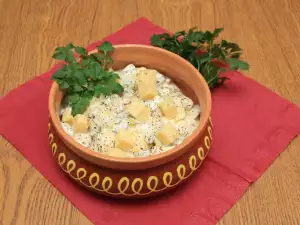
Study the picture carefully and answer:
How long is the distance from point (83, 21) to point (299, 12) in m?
0.65

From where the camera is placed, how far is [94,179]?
757 mm

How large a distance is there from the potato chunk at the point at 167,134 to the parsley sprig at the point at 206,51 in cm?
24

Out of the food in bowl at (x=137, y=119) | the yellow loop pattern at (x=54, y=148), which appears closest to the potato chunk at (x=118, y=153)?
the food in bowl at (x=137, y=119)

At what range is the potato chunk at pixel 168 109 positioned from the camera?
85cm

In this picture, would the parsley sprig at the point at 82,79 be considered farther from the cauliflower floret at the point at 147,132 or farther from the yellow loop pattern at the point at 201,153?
the yellow loop pattern at the point at 201,153

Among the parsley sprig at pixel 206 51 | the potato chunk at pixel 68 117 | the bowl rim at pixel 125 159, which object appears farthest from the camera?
the parsley sprig at pixel 206 51

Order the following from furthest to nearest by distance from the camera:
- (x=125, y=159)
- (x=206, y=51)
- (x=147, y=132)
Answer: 1. (x=206, y=51)
2. (x=147, y=132)
3. (x=125, y=159)

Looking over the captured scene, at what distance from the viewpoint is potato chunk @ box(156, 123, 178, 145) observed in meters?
0.79

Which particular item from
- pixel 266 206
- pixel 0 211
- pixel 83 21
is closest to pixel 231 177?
pixel 266 206

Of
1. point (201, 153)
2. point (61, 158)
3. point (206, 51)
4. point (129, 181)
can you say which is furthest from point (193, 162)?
point (206, 51)

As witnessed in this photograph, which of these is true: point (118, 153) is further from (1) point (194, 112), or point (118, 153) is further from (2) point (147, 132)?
(1) point (194, 112)

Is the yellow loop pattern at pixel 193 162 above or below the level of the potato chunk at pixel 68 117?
above

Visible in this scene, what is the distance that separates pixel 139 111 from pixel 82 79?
13 centimetres

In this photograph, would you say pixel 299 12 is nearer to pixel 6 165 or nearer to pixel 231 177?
pixel 231 177
